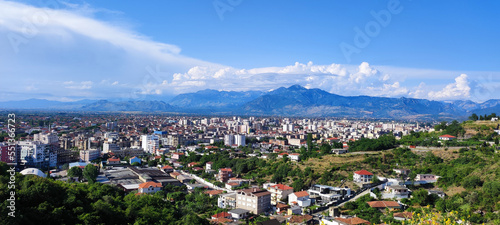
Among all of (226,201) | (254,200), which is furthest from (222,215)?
(226,201)

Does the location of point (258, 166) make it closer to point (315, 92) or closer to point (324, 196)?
point (324, 196)

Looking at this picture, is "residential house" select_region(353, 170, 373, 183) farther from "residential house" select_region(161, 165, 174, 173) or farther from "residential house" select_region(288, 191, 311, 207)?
"residential house" select_region(161, 165, 174, 173)

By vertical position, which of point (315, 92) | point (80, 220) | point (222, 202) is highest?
point (315, 92)

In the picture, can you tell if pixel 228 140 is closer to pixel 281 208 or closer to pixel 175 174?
pixel 175 174

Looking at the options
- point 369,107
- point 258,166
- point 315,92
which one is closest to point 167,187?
point 258,166

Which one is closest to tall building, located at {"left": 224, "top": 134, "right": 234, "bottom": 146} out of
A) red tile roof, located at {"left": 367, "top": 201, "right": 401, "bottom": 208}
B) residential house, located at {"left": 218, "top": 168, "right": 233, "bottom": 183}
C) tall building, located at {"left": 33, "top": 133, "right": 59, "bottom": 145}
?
tall building, located at {"left": 33, "top": 133, "right": 59, "bottom": 145}

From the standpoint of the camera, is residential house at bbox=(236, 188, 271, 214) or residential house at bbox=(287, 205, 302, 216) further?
residential house at bbox=(236, 188, 271, 214)

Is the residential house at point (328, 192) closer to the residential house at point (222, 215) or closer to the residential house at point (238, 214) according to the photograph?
the residential house at point (238, 214)
